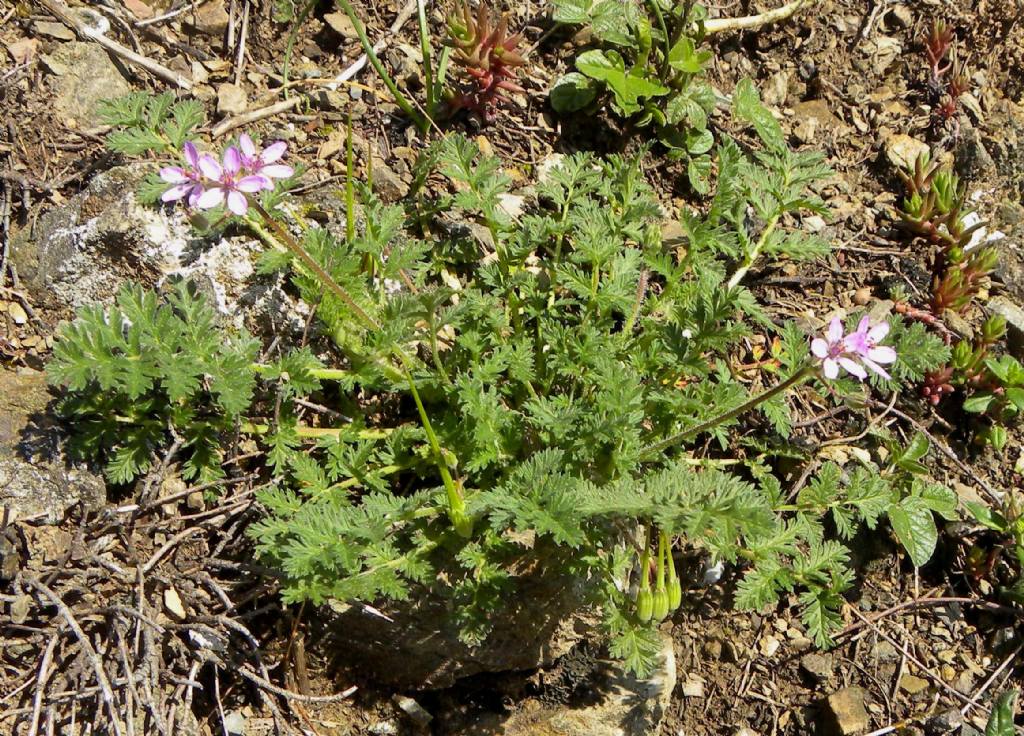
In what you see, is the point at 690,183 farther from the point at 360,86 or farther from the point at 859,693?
the point at 859,693

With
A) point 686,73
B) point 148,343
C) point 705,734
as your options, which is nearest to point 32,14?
point 148,343

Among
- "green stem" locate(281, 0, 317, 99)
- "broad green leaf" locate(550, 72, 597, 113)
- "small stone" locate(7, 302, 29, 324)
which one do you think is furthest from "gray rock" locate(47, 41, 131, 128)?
"broad green leaf" locate(550, 72, 597, 113)

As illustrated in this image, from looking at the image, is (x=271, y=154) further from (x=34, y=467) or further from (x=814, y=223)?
(x=814, y=223)

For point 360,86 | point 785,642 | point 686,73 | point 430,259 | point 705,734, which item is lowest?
point 705,734

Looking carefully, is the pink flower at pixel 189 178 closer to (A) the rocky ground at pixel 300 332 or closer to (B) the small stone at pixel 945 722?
(A) the rocky ground at pixel 300 332

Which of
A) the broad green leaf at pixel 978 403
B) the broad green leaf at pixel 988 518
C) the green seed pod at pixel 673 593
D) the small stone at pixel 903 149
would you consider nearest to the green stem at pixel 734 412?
the green seed pod at pixel 673 593

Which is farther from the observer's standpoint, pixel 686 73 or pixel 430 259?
pixel 686 73

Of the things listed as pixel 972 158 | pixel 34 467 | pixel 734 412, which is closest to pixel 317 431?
pixel 34 467
